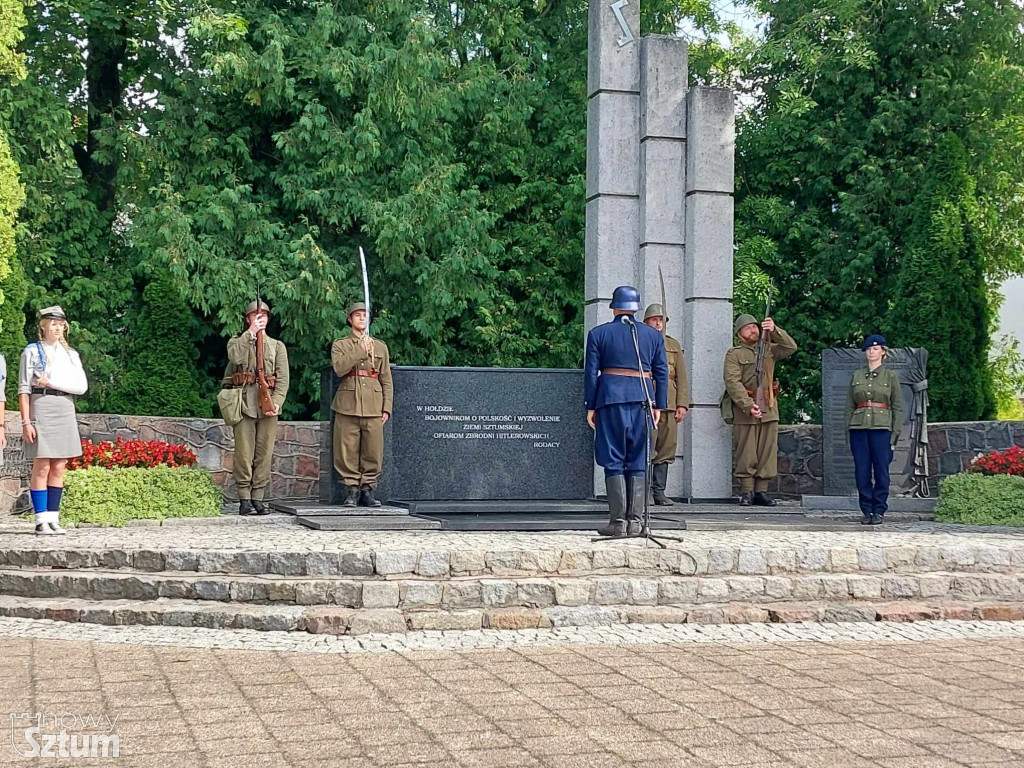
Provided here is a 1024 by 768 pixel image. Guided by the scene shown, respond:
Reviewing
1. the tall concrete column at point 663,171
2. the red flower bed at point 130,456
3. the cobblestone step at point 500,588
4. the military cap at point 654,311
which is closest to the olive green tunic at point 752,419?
the tall concrete column at point 663,171

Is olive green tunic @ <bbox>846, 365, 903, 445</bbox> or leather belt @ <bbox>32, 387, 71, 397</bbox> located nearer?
leather belt @ <bbox>32, 387, 71, 397</bbox>

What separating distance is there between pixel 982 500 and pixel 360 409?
592 cm

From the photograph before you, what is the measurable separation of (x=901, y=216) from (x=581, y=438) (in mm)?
8949

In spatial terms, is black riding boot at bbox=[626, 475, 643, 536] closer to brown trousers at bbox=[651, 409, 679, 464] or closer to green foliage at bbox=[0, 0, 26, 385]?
brown trousers at bbox=[651, 409, 679, 464]

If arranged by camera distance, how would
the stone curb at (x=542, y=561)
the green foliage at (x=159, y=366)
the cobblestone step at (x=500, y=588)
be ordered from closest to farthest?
the cobblestone step at (x=500, y=588), the stone curb at (x=542, y=561), the green foliage at (x=159, y=366)

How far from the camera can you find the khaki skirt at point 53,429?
9.04m

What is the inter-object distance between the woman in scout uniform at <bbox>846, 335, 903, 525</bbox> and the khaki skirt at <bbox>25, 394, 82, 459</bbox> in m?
6.84

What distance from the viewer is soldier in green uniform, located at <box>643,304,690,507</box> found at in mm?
11578

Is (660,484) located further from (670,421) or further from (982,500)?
(982,500)

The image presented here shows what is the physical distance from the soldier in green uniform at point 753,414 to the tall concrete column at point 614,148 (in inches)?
54.1

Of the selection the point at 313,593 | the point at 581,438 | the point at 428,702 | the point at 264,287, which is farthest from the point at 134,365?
the point at 428,702

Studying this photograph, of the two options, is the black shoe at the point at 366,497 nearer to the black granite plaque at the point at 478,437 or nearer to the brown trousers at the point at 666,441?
the black granite plaque at the point at 478,437

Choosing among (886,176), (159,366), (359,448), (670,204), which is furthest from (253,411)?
(886,176)

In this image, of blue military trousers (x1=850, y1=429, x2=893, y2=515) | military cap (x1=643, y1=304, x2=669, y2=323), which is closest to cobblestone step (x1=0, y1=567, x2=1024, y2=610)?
blue military trousers (x1=850, y1=429, x2=893, y2=515)
